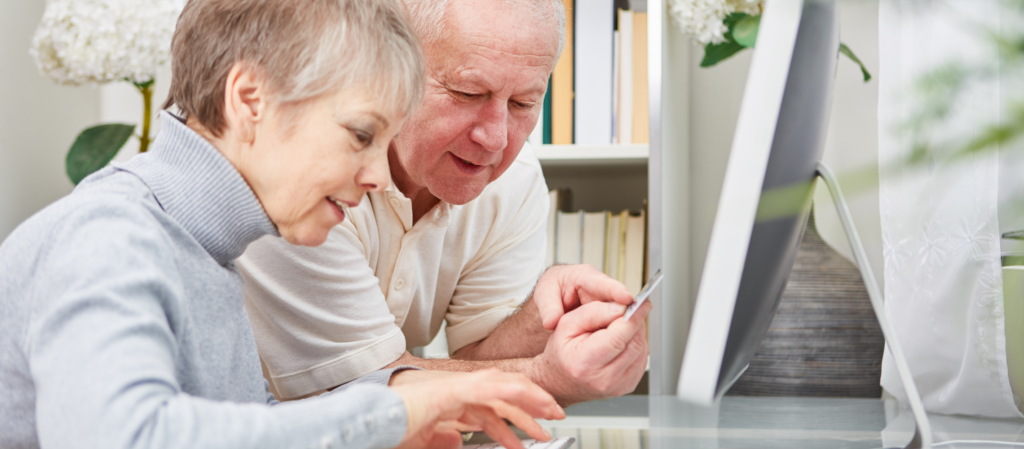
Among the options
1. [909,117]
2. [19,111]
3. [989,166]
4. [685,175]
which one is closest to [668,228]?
[685,175]

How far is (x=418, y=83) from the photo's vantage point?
2.17ft

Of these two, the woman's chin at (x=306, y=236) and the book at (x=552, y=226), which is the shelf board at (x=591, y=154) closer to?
the book at (x=552, y=226)

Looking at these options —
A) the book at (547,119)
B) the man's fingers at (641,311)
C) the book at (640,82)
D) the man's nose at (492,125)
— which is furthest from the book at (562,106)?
the man's fingers at (641,311)

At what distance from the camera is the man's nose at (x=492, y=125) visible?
3.29 feet

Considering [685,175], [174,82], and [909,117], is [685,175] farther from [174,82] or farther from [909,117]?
[909,117]

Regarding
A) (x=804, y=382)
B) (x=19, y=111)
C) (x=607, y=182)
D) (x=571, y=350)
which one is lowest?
(x=804, y=382)

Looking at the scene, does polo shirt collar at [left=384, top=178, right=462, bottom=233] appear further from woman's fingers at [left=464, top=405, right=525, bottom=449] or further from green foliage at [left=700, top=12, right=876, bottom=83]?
green foliage at [left=700, top=12, right=876, bottom=83]

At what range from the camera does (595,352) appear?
0.87m

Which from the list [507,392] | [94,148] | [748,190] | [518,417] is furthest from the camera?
[94,148]

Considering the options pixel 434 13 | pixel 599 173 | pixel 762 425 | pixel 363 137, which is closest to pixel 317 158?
pixel 363 137

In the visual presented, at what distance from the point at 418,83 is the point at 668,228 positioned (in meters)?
0.89

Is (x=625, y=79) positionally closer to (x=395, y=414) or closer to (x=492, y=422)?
(x=492, y=422)

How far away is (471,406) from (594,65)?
1.07 m

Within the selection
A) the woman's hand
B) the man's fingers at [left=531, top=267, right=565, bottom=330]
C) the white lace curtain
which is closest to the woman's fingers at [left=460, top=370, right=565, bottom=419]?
the woman's hand
